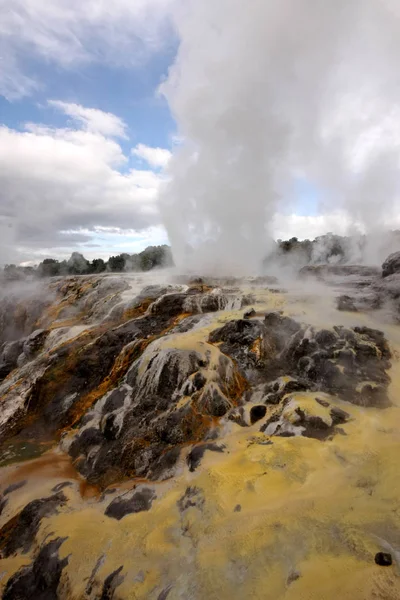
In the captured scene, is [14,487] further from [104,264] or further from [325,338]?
[104,264]

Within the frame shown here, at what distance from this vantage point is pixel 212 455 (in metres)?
7.30

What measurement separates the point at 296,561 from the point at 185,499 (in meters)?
2.32

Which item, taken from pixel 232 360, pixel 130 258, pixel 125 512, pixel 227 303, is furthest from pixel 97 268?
pixel 125 512

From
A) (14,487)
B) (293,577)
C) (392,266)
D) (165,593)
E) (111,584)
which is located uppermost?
(392,266)

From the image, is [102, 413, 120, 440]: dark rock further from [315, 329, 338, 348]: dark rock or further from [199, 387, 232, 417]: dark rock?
[315, 329, 338, 348]: dark rock

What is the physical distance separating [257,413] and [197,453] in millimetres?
1983

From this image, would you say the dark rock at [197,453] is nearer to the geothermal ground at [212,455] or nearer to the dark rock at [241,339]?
the geothermal ground at [212,455]

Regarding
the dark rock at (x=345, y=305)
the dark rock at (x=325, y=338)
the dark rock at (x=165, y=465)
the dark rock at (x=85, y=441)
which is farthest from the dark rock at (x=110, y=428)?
the dark rock at (x=345, y=305)

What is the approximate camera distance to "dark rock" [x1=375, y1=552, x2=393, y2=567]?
4254mm

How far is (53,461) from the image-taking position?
8445 millimetres

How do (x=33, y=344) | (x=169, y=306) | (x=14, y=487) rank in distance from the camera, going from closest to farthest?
(x=14, y=487) → (x=169, y=306) → (x=33, y=344)

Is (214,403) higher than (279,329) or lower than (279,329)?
lower

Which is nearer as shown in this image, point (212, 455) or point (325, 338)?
point (212, 455)

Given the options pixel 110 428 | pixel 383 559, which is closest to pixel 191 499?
pixel 383 559
